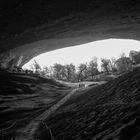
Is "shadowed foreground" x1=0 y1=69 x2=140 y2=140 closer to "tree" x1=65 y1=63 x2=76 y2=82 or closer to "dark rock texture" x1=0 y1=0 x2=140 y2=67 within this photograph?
"dark rock texture" x1=0 y1=0 x2=140 y2=67

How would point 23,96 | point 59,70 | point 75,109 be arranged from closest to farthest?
point 75,109
point 23,96
point 59,70

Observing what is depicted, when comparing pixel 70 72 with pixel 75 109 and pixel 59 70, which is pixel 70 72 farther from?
pixel 75 109

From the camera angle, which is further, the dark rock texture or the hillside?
the hillside

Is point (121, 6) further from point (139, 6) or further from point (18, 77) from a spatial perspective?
point (18, 77)

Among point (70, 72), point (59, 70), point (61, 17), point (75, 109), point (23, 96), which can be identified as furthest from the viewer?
point (70, 72)

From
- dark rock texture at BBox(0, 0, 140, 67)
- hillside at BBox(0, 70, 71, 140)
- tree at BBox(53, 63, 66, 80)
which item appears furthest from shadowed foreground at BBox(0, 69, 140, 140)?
tree at BBox(53, 63, 66, 80)

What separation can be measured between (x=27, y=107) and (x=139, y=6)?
21.6 m

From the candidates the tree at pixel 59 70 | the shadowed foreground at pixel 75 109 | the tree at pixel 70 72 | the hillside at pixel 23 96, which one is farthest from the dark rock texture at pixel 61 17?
the tree at pixel 59 70

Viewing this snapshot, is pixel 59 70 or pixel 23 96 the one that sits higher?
pixel 59 70

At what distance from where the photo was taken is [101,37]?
125 ft

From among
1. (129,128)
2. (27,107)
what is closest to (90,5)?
(27,107)

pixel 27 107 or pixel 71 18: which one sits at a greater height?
pixel 71 18

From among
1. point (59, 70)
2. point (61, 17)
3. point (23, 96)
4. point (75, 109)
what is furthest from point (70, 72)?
point (75, 109)

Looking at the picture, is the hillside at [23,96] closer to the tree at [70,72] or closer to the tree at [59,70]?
the tree at [70,72]
